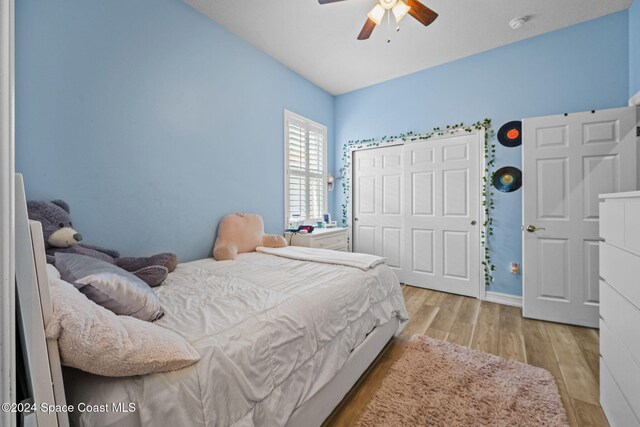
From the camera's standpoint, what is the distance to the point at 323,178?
414cm

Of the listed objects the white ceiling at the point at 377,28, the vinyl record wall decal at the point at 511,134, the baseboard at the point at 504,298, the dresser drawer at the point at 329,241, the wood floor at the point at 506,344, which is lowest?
the wood floor at the point at 506,344

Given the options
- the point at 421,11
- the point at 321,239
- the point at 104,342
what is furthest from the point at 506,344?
the point at 421,11

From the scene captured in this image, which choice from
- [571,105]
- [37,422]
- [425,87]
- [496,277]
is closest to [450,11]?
[425,87]

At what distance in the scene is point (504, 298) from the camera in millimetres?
2982

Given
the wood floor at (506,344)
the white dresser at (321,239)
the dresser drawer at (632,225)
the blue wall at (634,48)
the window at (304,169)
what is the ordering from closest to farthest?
the dresser drawer at (632,225)
the wood floor at (506,344)
the blue wall at (634,48)
the white dresser at (321,239)
the window at (304,169)

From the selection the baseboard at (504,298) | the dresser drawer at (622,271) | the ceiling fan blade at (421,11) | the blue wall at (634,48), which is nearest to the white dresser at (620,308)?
the dresser drawer at (622,271)

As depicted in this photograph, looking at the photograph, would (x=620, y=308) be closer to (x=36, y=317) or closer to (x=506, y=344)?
(x=506, y=344)

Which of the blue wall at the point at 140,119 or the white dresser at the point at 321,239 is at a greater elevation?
the blue wall at the point at 140,119

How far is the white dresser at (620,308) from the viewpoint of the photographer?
1065 millimetres

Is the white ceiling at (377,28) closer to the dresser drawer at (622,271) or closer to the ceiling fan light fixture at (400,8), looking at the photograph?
the ceiling fan light fixture at (400,8)

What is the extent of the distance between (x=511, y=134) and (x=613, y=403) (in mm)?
2550

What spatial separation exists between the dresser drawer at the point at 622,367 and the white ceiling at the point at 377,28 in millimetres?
2664

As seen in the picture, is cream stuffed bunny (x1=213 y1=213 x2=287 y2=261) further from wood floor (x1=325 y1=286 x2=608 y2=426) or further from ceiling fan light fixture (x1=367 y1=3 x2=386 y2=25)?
ceiling fan light fixture (x1=367 y1=3 x2=386 y2=25)

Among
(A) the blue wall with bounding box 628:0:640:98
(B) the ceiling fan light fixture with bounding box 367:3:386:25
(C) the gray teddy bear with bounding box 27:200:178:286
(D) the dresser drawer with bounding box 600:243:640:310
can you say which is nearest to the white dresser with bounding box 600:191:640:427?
(D) the dresser drawer with bounding box 600:243:640:310
